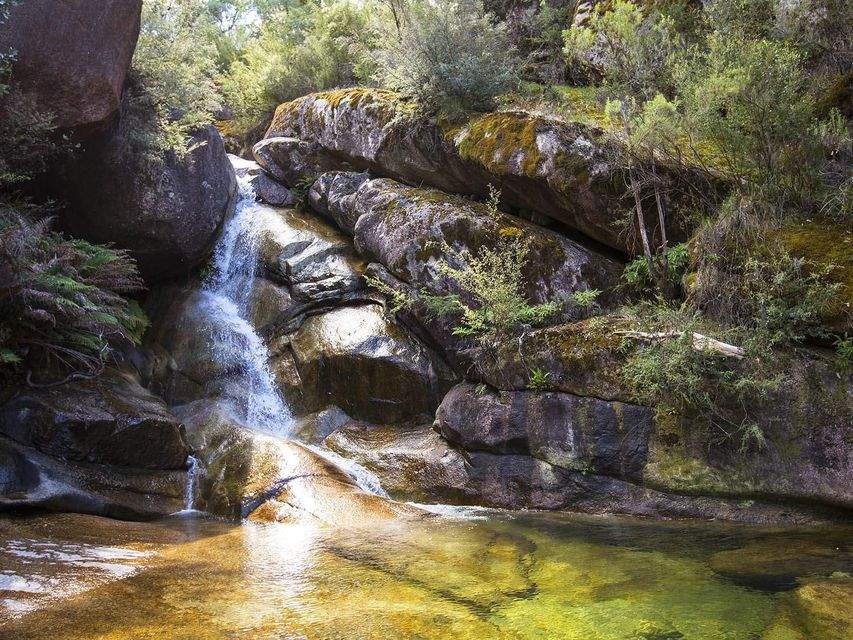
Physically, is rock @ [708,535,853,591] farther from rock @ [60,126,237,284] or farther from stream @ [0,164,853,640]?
rock @ [60,126,237,284]

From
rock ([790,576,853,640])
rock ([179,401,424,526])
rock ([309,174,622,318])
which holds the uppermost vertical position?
rock ([309,174,622,318])

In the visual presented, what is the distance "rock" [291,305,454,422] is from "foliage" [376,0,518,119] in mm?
4691

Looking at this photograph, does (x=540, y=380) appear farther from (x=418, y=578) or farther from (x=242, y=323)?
(x=242, y=323)

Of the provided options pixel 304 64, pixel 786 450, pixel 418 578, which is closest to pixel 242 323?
pixel 418 578

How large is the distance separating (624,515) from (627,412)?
137 centimetres

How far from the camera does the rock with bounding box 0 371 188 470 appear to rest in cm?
763

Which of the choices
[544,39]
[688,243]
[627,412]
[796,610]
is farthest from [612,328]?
[544,39]

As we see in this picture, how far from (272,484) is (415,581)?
4.21m

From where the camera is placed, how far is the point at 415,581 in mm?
4590

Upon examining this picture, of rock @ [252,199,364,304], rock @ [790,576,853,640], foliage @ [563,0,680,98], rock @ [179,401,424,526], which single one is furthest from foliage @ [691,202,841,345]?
rock @ [252,199,364,304]

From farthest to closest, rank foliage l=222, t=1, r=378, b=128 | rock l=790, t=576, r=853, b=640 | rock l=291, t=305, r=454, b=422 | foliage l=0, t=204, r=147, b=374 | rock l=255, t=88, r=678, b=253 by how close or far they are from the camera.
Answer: foliage l=222, t=1, r=378, b=128 < rock l=291, t=305, r=454, b=422 < rock l=255, t=88, r=678, b=253 < foliage l=0, t=204, r=147, b=374 < rock l=790, t=576, r=853, b=640

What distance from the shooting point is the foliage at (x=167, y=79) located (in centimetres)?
1042

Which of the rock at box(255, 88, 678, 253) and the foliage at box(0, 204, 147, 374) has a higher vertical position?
the rock at box(255, 88, 678, 253)

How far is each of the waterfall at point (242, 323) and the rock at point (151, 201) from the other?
670mm
